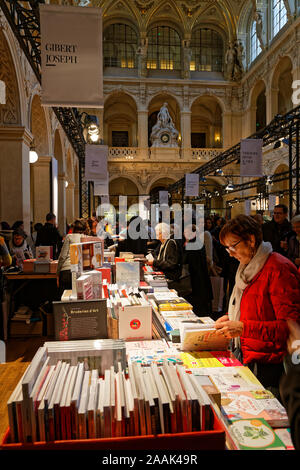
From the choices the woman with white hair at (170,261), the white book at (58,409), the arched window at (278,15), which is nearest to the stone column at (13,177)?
the woman with white hair at (170,261)

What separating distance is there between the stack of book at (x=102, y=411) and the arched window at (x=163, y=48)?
1040 inches

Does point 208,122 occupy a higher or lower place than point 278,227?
higher

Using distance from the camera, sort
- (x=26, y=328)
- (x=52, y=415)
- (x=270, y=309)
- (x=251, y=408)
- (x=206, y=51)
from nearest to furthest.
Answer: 1. (x=52, y=415)
2. (x=251, y=408)
3. (x=270, y=309)
4. (x=26, y=328)
5. (x=206, y=51)

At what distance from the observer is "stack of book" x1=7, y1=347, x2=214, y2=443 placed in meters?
1.12

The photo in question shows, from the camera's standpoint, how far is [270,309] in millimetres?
1841

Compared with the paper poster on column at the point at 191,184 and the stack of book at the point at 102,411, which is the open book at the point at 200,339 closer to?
the stack of book at the point at 102,411

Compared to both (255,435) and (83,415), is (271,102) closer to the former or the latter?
(255,435)

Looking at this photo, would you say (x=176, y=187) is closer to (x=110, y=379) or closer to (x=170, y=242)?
(x=170, y=242)

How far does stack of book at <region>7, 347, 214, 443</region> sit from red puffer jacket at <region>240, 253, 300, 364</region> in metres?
0.72

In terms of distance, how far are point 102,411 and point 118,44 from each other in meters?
27.0

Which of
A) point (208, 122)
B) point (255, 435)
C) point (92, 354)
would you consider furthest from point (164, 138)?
point (255, 435)

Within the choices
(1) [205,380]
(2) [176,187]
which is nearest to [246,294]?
(1) [205,380]

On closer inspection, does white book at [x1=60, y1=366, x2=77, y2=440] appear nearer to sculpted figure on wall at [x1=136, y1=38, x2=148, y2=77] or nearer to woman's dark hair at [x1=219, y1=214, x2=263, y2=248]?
woman's dark hair at [x1=219, y1=214, x2=263, y2=248]

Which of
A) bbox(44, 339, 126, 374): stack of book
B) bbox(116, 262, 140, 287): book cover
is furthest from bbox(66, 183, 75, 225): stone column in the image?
bbox(44, 339, 126, 374): stack of book
